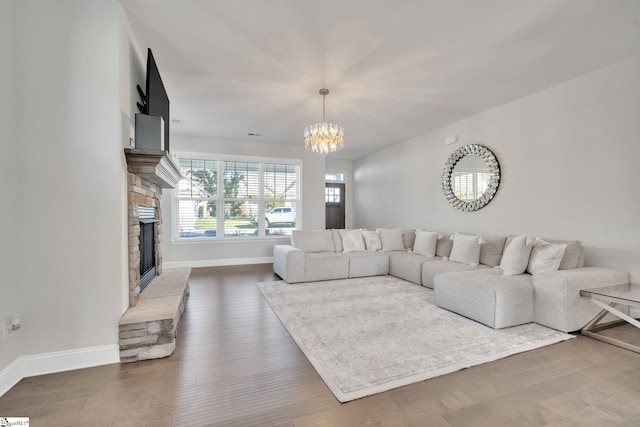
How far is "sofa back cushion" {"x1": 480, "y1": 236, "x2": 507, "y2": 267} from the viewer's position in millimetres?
3809

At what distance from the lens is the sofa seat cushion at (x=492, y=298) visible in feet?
8.82

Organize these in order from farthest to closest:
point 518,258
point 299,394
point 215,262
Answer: point 215,262
point 518,258
point 299,394

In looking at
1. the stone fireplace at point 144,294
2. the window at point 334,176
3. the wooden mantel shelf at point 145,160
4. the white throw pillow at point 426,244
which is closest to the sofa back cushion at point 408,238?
the white throw pillow at point 426,244

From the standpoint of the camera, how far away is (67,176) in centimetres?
203

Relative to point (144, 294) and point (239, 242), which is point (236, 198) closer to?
point (239, 242)

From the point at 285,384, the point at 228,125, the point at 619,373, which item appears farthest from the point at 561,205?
the point at 228,125

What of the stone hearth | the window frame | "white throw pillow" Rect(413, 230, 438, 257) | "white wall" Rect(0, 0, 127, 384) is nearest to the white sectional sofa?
"white throw pillow" Rect(413, 230, 438, 257)

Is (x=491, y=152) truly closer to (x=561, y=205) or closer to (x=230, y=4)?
(x=561, y=205)

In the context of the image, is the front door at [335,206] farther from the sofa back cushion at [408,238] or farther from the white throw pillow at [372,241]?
the sofa back cushion at [408,238]

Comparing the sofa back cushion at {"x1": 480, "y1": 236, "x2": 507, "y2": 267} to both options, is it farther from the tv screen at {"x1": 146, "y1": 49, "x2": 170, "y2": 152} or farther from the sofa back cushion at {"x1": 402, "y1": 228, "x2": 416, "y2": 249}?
the tv screen at {"x1": 146, "y1": 49, "x2": 170, "y2": 152}

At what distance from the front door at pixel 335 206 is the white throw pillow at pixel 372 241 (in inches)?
122

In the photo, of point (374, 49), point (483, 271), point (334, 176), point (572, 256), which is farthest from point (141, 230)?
point (334, 176)

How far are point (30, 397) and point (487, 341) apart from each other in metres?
3.30

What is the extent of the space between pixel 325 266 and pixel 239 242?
99.0 inches
